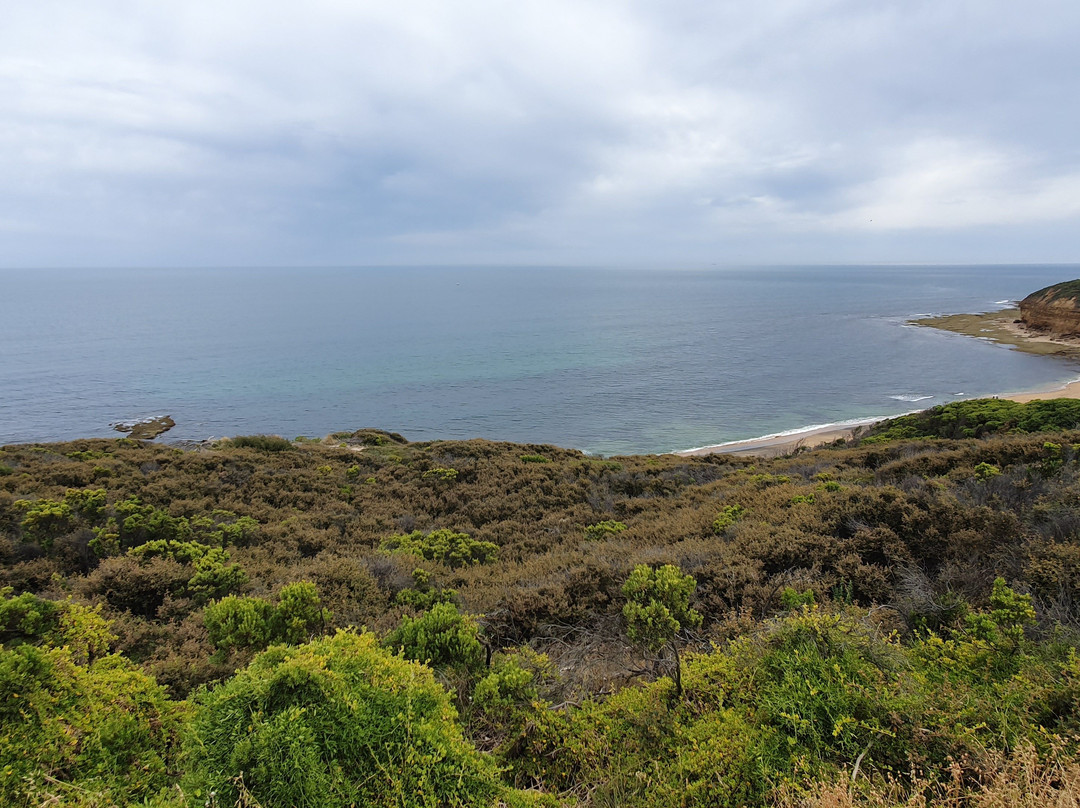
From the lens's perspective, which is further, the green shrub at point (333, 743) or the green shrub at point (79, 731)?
the green shrub at point (79, 731)

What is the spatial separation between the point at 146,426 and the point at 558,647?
3961 centimetres

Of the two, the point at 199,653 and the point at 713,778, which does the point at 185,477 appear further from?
the point at 713,778

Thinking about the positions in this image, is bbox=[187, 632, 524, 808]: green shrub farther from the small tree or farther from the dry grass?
the small tree

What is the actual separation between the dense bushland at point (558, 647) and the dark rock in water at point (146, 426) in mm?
25802

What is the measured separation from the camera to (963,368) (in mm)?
49969

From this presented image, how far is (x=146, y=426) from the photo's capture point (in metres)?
34.5

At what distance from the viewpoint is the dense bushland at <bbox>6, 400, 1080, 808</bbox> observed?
9.77 ft

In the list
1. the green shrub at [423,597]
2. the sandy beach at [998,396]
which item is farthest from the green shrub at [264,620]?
the sandy beach at [998,396]

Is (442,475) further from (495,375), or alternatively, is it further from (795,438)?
(495,375)

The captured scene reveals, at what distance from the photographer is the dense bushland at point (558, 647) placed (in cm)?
298

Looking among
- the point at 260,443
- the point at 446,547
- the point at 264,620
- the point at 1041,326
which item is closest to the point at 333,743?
the point at 264,620

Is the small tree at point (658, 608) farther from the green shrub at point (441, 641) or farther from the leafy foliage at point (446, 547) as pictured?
the leafy foliage at point (446, 547)

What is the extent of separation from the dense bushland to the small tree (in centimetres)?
3

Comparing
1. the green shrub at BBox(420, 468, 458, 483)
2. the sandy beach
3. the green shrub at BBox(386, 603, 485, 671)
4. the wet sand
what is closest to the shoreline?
the sandy beach
